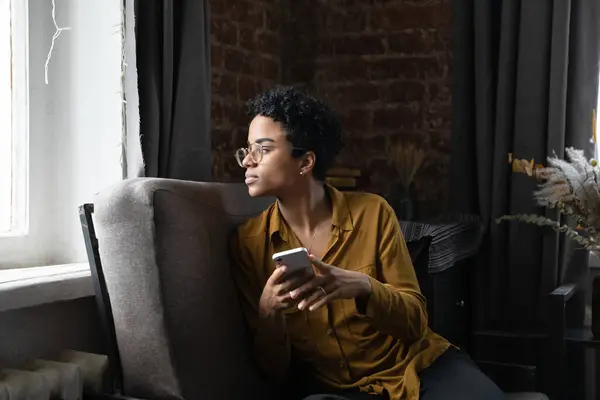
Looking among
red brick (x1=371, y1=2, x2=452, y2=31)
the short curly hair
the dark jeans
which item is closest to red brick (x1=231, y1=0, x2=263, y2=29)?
red brick (x1=371, y1=2, x2=452, y2=31)

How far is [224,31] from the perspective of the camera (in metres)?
2.76

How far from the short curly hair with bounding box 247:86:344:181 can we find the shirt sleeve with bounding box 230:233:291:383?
0.28m

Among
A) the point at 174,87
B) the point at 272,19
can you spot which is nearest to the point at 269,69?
the point at 272,19

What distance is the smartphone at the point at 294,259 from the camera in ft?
4.94

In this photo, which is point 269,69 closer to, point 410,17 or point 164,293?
point 410,17

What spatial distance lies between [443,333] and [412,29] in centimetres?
125

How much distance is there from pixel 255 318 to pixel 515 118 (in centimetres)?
138

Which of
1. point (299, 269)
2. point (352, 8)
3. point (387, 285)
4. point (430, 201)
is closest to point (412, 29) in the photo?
point (352, 8)

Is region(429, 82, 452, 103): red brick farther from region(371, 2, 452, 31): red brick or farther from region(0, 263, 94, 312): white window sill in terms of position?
region(0, 263, 94, 312): white window sill

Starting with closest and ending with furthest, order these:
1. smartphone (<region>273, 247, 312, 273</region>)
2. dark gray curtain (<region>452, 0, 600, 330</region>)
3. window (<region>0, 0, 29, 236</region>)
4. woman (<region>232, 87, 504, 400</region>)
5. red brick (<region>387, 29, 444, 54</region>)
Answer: smartphone (<region>273, 247, 312, 273</region>) < woman (<region>232, 87, 504, 400</region>) < window (<region>0, 0, 29, 236</region>) < dark gray curtain (<region>452, 0, 600, 330</region>) < red brick (<region>387, 29, 444, 54</region>)

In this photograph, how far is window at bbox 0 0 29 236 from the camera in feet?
6.66

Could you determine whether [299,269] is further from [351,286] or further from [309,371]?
[309,371]

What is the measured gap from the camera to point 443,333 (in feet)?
8.11

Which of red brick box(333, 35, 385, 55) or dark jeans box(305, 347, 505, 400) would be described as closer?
dark jeans box(305, 347, 505, 400)
